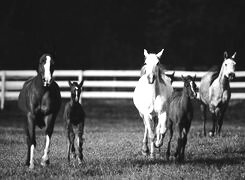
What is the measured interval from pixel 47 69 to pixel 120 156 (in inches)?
101

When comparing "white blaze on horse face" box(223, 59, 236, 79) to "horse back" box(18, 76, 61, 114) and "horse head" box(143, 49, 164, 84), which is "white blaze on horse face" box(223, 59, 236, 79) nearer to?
"horse head" box(143, 49, 164, 84)

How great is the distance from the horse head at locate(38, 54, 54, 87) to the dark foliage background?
2475cm

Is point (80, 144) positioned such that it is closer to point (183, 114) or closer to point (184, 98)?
point (183, 114)

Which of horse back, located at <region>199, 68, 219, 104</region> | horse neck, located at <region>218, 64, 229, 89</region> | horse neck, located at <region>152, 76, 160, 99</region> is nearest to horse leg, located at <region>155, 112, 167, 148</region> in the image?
horse neck, located at <region>152, 76, 160, 99</region>

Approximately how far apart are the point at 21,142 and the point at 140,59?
2966 centimetres

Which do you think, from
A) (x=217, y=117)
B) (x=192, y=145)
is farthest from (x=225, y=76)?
(x=192, y=145)

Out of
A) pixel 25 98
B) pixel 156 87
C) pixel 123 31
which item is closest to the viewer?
pixel 25 98

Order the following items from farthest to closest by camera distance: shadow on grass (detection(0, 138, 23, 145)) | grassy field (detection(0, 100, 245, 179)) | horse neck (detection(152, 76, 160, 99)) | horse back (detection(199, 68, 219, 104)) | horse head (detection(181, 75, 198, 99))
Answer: horse back (detection(199, 68, 219, 104)), shadow on grass (detection(0, 138, 23, 145)), horse neck (detection(152, 76, 160, 99)), horse head (detection(181, 75, 198, 99)), grassy field (detection(0, 100, 245, 179))

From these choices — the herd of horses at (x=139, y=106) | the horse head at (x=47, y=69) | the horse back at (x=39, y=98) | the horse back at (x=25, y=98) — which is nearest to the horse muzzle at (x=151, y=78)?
the herd of horses at (x=139, y=106)

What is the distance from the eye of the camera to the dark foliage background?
115 feet

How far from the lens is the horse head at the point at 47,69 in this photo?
992 centimetres

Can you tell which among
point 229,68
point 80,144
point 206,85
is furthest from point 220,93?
point 80,144

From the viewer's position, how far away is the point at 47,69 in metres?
9.93

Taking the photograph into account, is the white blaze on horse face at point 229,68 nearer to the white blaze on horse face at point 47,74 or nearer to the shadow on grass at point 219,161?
the shadow on grass at point 219,161
